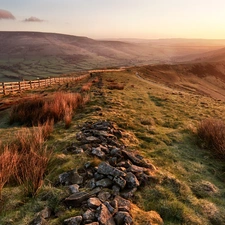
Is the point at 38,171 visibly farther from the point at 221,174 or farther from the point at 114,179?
the point at 221,174

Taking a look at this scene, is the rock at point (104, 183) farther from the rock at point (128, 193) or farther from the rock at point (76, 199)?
the rock at point (76, 199)

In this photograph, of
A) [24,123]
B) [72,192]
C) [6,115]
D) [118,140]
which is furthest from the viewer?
[6,115]

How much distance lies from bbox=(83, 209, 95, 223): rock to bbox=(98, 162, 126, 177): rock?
54.3 inches

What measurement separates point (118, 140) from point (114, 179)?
9.62 ft

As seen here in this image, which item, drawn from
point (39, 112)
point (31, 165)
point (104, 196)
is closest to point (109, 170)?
point (104, 196)

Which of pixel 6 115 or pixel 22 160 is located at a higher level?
pixel 22 160

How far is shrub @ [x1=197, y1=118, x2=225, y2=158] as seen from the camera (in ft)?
27.0

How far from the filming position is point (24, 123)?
35.9ft

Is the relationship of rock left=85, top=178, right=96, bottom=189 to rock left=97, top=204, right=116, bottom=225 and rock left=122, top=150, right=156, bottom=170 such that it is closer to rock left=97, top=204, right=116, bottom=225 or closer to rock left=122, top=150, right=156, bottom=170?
rock left=97, top=204, right=116, bottom=225

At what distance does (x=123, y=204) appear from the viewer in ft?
15.0

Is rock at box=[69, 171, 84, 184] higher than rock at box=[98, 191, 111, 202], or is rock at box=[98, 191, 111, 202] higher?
rock at box=[98, 191, 111, 202]

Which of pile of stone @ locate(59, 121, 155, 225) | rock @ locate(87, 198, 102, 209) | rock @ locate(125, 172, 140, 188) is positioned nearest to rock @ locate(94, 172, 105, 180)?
pile of stone @ locate(59, 121, 155, 225)

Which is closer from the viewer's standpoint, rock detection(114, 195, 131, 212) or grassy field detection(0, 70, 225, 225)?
rock detection(114, 195, 131, 212)

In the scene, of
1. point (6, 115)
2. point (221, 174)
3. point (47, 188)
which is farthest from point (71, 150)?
point (6, 115)
